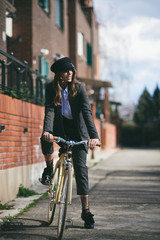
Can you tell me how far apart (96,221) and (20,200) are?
2.09m

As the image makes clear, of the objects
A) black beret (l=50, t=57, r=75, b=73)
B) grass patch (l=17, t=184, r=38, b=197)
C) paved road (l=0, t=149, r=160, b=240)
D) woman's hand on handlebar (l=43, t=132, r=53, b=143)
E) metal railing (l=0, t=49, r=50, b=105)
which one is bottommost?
paved road (l=0, t=149, r=160, b=240)

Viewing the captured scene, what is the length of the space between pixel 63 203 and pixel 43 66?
14.4 m

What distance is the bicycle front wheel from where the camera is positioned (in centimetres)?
448

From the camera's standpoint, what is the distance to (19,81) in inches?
335

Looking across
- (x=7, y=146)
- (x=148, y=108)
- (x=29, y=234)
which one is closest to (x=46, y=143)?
(x=29, y=234)

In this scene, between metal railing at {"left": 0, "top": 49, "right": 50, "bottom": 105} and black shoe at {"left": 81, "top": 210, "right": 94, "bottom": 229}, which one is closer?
black shoe at {"left": 81, "top": 210, "right": 94, "bottom": 229}

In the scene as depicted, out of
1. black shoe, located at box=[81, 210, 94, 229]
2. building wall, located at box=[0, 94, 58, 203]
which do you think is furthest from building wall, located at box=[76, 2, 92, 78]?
black shoe, located at box=[81, 210, 94, 229]

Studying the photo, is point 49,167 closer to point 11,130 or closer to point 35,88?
point 11,130

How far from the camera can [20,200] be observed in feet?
24.2

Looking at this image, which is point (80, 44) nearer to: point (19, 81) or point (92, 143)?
point (19, 81)

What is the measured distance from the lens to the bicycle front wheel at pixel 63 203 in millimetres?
4480

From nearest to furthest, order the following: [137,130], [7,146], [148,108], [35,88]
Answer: [7,146], [35,88], [137,130], [148,108]

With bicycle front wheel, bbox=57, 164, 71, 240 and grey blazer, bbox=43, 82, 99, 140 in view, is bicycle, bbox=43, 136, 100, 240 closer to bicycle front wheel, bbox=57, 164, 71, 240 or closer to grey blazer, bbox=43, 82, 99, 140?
bicycle front wheel, bbox=57, 164, 71, 240

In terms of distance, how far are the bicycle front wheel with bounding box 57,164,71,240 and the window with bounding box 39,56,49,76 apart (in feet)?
43.9
